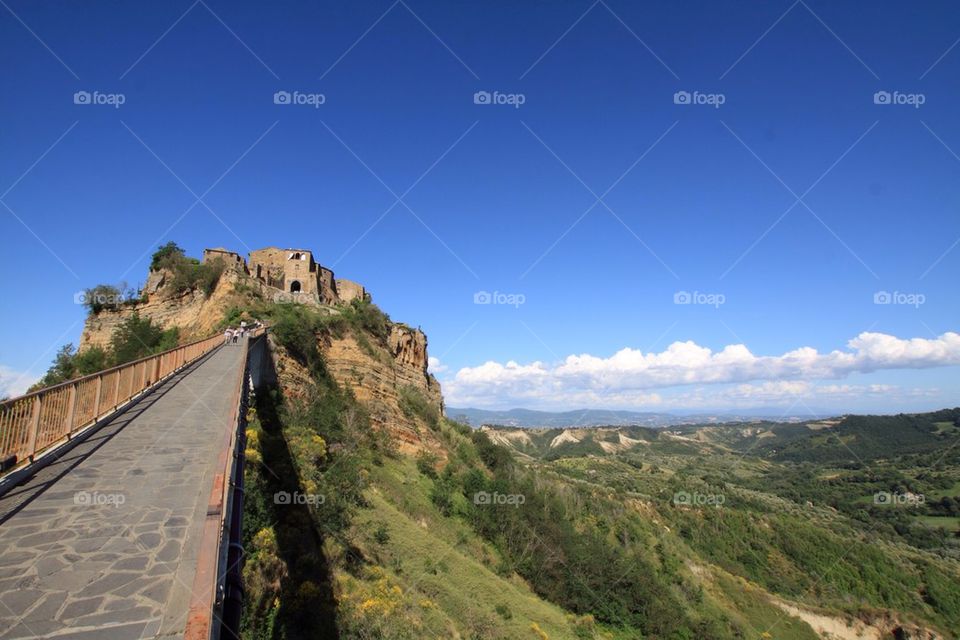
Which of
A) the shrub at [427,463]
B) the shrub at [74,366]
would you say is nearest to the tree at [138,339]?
the shrub at [74,366]

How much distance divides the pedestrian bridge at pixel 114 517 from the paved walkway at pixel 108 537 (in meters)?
0.01

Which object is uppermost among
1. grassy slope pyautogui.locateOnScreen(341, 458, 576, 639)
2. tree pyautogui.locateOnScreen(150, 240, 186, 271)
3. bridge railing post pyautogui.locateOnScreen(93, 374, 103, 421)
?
tree pyautogui.locateOnScreen(150, 240, 186, 271)

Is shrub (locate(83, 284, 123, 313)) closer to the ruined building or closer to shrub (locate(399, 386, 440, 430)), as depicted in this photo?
A: the ruined building

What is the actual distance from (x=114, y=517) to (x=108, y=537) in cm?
59

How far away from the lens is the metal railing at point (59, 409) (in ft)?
22.5

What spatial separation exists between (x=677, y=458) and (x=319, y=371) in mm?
137087

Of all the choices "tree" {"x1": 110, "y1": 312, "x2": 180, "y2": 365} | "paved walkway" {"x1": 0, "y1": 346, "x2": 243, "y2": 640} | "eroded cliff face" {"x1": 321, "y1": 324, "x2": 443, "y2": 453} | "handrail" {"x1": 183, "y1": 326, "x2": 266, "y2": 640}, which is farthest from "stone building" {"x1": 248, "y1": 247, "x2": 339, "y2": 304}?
"handrail" {"x1": 183, "y1": 326, "x2": 266, "y2": 640}

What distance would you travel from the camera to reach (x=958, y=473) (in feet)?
318

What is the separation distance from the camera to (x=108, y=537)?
525 cm

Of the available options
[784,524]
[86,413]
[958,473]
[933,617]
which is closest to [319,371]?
[86,413]

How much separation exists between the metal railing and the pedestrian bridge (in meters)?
0.02

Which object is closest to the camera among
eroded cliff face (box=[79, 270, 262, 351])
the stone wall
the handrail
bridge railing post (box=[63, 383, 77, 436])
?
the handrail

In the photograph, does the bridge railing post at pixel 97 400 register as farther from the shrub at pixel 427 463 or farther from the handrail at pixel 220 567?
the shrub at pixel 427 463

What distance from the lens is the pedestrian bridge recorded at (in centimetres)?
393
